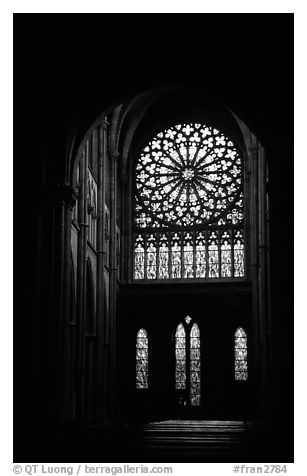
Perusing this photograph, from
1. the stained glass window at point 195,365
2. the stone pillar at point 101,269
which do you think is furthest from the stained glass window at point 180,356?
the stone pillar at point 101,269

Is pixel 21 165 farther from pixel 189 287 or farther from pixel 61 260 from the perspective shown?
pixel 189 287

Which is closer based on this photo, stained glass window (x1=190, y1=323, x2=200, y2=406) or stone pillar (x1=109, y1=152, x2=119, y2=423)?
stone pillar (x1=109, y1=152, x2=119, y2=423)

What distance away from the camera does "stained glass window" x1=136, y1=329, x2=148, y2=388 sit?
29.3 m

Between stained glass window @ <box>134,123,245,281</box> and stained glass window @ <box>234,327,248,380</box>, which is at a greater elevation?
stained glass window @ <box>134,123,245,281</box>

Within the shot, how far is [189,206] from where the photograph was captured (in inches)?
1217

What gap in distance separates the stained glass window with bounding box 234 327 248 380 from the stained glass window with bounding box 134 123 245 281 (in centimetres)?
218

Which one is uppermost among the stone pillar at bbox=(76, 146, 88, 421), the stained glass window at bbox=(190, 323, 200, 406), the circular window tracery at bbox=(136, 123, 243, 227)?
the circular window tracery at bbox=(136, 123, 243, 227)

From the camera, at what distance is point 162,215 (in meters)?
30.9
